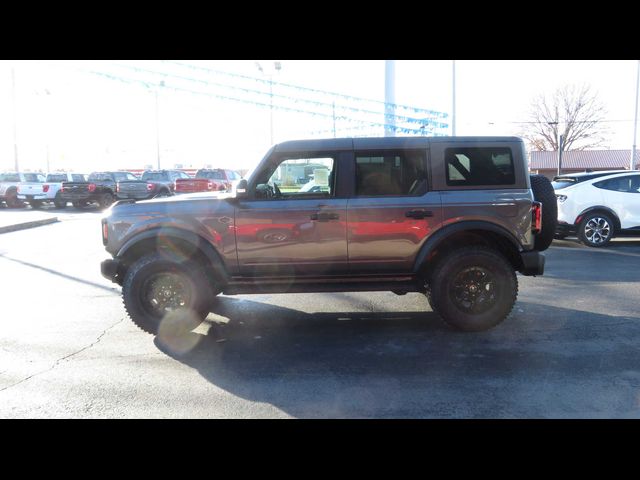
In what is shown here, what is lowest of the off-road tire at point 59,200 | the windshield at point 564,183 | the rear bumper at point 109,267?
the rear bumper at point 109,267

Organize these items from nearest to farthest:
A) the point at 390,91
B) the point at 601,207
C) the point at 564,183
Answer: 1. the point at 601,207
2. the point at 564,183
3. the point at 390,91

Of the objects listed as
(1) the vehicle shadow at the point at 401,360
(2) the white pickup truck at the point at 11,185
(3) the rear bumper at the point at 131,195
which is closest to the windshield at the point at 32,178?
(2) the white pickup truck at the point at 11,185

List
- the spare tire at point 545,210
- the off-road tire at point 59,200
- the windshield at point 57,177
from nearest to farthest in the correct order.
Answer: the spare tire at point 545,210 < the off-road tire at point 59,200 < the windshield at point 57,177

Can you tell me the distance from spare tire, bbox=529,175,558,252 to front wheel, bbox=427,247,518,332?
686 mm

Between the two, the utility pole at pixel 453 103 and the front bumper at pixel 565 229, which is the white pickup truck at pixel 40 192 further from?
the front bumper at pixel 565 229

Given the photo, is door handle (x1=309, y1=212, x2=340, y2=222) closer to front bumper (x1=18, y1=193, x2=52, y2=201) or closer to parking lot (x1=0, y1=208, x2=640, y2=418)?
parking lot (x1=0, y1=208, x2=640, y2=418)

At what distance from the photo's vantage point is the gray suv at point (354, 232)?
5.37 m

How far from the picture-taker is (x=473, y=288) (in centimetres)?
547

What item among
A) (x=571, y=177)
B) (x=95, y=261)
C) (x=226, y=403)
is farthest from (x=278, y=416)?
(x=571, y=177)

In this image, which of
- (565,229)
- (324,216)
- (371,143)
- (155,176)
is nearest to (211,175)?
(155,176)

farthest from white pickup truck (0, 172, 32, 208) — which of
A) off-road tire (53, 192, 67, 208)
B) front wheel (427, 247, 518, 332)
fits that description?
front wheel (427, 247, 518, 332)

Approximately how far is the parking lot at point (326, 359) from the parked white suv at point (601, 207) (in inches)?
138

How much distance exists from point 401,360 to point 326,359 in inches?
27.7

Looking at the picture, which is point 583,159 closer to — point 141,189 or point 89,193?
point 141,189
